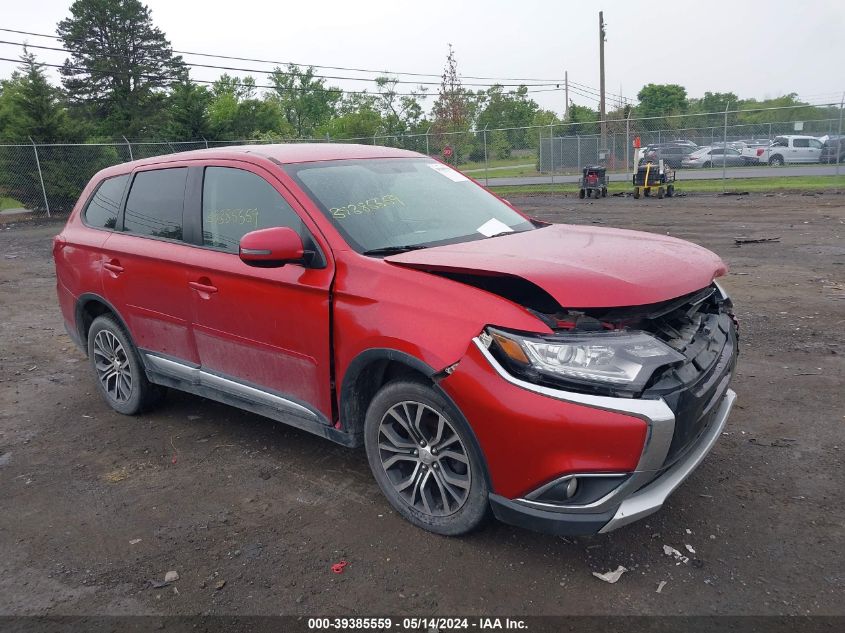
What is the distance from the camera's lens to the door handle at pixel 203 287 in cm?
398

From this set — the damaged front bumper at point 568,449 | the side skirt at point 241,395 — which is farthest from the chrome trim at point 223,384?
the damaged front bumper at point 568,449

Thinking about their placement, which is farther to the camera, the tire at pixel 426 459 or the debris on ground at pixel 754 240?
the debris on ground at pixel 754 240

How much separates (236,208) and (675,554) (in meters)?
2.96

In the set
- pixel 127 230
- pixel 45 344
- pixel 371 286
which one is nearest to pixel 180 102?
pixel 45 344

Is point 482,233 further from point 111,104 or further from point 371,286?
point 111,104

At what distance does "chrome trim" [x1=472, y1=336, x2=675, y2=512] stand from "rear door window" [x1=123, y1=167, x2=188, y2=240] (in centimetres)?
270

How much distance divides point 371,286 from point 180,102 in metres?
29.3

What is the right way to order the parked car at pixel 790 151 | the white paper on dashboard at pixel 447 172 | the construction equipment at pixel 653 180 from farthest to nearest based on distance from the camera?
the parked car at pixel 790 151 < the construction equipment at pixel 653 180 < the white paper on dashboard at pixel 447 172

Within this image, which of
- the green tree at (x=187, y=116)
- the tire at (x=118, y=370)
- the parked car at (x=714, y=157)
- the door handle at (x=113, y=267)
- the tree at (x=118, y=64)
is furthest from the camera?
the tree at (x=118, y=64)

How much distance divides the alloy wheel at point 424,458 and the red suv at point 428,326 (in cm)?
1

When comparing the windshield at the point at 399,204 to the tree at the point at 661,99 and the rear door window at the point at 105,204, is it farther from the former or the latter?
the tree at the point at 661,99

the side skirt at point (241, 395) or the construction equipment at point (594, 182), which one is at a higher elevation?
the construction equipment at point (594, 182)

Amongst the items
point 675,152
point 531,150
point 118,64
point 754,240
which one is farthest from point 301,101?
point 754,240

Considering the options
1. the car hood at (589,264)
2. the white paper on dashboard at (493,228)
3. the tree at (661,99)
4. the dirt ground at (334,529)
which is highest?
the tree at (661,99)
